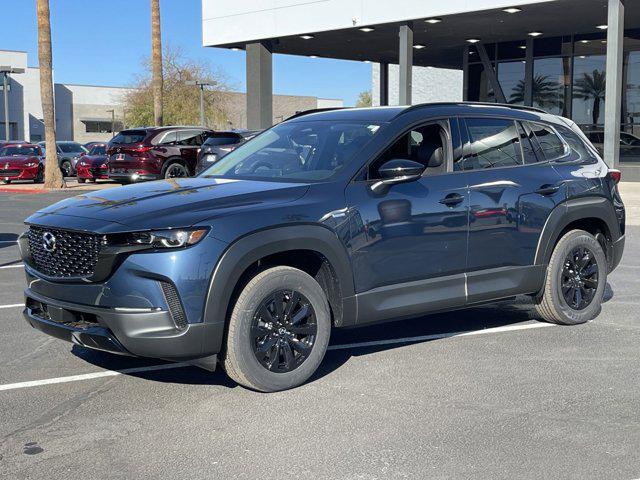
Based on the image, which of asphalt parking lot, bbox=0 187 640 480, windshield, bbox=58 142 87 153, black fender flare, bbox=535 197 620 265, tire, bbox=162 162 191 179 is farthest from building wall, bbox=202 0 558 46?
asphalt parking lot, bbox=0 187 640 480

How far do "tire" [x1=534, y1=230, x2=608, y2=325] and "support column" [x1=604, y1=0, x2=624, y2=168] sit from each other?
1289 cm

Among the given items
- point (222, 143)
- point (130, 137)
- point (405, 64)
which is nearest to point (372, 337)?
point (222, 143)

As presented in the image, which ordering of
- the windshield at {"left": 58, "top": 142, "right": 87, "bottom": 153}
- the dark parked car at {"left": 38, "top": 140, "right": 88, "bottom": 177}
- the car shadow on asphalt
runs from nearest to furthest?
the car shadow on asphalt < the dark parked car at {"left": 38, "top": 140, "right": 88, "bottom": 177} < the windshield at {"left": 58, "top": 142, "right": 87, "bottom": 153}

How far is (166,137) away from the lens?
23.1m

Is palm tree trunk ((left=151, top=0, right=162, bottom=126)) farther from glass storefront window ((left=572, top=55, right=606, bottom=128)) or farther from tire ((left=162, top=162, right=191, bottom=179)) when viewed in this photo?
glass storefront window ((left=572, top=55, right=606, bottom=128))

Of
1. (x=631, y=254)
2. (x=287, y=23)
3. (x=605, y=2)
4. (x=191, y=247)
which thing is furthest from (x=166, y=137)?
(x=191, y=247)

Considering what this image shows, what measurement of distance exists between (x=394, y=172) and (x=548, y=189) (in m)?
1.80

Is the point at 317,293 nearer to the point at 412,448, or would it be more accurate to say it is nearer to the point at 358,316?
the point at 358,316

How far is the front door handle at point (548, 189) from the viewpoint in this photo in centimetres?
688

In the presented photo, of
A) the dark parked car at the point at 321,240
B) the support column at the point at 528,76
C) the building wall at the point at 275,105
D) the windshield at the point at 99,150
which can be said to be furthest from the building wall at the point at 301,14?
the building wall at the point at 275,105

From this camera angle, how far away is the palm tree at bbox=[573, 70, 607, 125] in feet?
93.6

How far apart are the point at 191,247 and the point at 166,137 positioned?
61.2 ft

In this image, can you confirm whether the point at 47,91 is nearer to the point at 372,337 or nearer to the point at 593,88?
the point at 593,88

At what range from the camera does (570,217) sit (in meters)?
7.13
